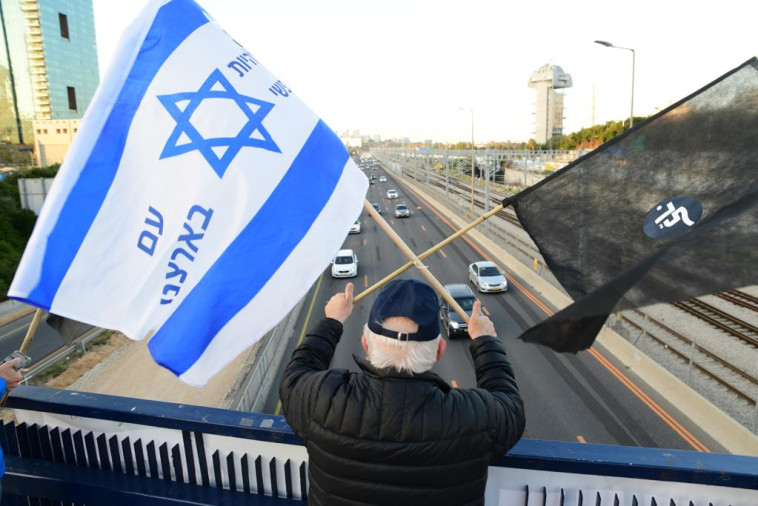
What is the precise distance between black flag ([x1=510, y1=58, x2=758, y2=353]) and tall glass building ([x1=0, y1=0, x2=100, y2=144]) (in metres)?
58.3

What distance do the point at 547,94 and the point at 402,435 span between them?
153286 millimetres

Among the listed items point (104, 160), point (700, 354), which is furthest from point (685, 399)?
point (104, 160)

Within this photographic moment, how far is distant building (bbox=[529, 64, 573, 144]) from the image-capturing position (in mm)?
140375

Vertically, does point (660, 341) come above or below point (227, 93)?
below

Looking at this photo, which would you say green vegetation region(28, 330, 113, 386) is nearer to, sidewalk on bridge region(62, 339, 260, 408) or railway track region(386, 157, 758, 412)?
sidewalk on bridge region(62, 339, 260, 408)

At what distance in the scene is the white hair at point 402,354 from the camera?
1731 millimetres

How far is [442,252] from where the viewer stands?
32.4 metres

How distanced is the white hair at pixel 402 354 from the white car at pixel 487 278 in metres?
21.4

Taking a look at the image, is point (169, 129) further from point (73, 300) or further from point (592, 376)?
point (592, 376)

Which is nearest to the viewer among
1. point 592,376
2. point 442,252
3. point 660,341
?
point 592,376

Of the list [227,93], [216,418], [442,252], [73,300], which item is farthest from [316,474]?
[442,252]

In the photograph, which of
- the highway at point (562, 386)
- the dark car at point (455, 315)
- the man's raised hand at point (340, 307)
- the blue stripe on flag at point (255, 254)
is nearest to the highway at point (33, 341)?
the highway at point (562, 386)

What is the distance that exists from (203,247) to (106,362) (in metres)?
17.3

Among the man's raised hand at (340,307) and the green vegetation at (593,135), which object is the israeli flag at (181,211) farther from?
the green vegetation at (593,135)
